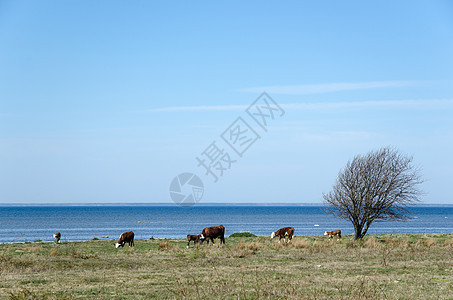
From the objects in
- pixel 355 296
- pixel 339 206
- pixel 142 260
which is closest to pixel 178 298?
pixel 355 296

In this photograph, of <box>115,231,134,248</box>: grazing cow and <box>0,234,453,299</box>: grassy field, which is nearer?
<box>0,234,453,299</box>: grassy field

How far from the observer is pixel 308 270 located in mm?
19531

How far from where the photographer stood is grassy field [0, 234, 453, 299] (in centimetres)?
1408

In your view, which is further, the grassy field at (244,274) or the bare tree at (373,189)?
the bare tree at (373,189)

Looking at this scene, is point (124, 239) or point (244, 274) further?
point (124, 239)

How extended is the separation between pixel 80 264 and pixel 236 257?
25.7 feet

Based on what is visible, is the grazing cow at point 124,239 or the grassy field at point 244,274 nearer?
the grassy field at point 244,274

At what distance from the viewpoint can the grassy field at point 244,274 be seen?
14.1 metres

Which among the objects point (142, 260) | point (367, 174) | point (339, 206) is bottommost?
point (142, 260)

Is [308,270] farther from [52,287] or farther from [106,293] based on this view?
[52,287]

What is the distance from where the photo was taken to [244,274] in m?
18.4

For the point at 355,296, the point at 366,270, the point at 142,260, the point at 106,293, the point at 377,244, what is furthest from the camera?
the point at 377,244

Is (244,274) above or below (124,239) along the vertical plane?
above

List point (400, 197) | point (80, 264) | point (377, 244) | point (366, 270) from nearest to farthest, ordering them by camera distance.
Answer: point (366, 270)
point (80, 264)
point (377, 244)
point (400, 197)
